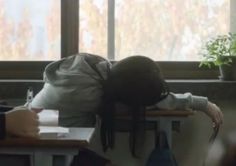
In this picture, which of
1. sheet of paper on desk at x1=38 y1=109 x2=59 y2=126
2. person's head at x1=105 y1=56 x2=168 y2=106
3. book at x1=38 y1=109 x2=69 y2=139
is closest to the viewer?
book at x1=38 y1=109 x2=69 y2=139

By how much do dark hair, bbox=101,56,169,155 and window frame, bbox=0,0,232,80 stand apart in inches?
24.1

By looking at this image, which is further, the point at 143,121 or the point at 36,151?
the point at 143,121

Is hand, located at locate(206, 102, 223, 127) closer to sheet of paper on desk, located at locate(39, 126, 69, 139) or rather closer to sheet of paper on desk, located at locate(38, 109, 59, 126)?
sheet of paper on desk, located at locate(38, 109, 59, 126)

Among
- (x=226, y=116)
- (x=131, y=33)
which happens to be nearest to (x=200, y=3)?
(x=131, y=33)

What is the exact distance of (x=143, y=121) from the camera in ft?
8.33

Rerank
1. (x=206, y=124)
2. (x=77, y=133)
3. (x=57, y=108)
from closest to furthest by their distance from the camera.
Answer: (x=77, y=133) < (x=57, y=108) < (x=206, y=124)

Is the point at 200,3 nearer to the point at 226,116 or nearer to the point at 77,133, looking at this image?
the point at 226,116

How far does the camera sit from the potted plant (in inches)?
114

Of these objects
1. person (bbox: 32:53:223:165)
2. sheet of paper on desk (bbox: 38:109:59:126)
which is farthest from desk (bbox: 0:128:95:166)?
person (bbox: 32:53:223:165)

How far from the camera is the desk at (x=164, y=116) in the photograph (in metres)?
2.50

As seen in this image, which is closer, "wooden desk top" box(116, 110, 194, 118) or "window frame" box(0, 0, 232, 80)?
"wooden desk top" box(116, 110, 194, 118)

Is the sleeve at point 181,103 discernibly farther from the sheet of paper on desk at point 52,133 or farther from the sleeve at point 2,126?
the sleeve at point 2,126

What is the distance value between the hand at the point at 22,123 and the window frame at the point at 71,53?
4.67 ft

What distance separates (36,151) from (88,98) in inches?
32.2
